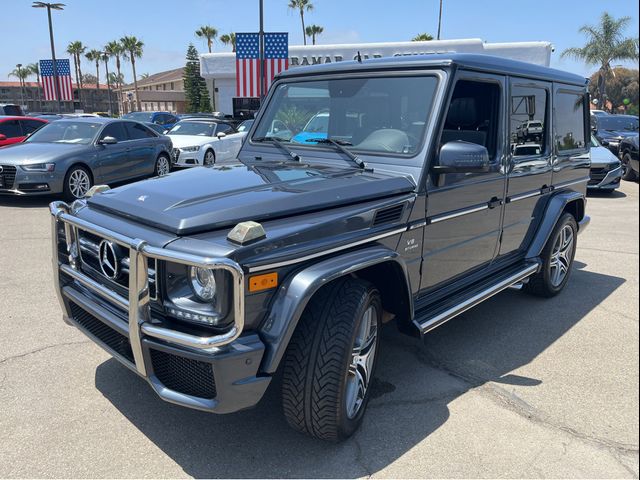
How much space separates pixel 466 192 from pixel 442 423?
1.56 meters

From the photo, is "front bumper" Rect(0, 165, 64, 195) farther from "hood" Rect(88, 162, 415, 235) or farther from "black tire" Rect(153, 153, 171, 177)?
"hood" Rect(88, 162, 415, 235)

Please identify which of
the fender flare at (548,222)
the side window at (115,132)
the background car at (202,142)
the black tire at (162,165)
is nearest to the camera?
the fender flare at (548,222)

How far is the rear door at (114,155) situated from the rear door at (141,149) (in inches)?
6.6

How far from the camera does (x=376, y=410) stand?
3303mm

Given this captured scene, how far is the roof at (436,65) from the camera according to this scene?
141 inches

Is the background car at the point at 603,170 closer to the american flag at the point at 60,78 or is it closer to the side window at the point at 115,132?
the side window at the point at 115,132

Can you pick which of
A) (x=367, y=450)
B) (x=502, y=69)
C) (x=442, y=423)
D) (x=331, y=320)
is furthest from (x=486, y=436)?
(x=502, y=69)

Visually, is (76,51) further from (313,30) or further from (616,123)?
(616,123)

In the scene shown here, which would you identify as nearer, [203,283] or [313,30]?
[203,283]

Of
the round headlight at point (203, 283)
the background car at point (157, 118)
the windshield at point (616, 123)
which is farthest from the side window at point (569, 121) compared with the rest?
the background car at point (157, 118)

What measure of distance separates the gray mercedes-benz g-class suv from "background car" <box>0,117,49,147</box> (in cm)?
1072

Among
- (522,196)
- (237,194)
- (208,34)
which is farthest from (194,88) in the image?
(237,194)

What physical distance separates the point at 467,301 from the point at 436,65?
1.62m

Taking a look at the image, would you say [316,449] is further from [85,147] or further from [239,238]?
[85,147]
